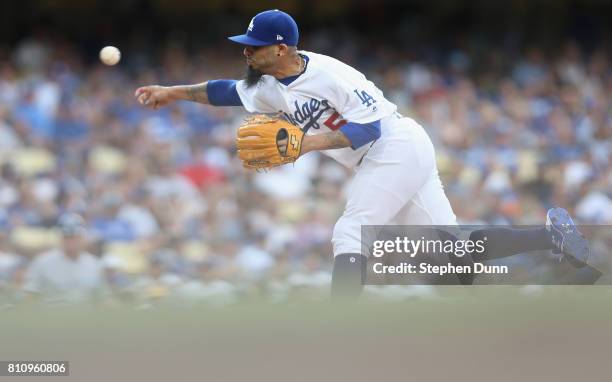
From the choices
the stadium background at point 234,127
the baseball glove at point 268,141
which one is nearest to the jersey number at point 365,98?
the baseball glove at point 268,141

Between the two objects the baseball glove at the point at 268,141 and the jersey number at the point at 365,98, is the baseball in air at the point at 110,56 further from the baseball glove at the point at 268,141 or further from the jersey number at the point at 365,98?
the jersey number at the point at 365,98

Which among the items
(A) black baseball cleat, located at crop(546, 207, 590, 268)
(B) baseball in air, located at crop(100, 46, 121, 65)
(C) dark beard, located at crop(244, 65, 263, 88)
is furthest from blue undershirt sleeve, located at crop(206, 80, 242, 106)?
(A) black baseball cleat, located at crop(546, 207, 590, 268)

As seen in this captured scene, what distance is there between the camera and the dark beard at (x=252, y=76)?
21.7 feet

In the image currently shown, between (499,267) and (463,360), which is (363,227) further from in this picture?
(463,360)

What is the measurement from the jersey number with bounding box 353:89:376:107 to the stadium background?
1.90 metres

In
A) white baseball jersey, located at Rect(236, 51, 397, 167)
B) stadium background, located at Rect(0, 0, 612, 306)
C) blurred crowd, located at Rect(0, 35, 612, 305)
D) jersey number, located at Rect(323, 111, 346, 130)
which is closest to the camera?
white baseball jersey, located at Rect(236, 51, 397, 167)

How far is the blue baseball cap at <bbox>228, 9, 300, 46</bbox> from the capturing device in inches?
247

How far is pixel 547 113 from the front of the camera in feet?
47.4

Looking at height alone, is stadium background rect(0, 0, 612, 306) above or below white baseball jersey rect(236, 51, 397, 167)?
above

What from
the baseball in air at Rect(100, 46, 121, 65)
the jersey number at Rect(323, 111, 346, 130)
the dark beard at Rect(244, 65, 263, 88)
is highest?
the baseball in air at Rect(100, 46, 121, 65)

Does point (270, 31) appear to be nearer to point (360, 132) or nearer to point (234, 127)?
point (360, 132)

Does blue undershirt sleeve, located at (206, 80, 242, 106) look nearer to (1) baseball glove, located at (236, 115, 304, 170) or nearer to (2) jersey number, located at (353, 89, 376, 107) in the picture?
(1) baseball glove, located at (236, 115, 304, 170)

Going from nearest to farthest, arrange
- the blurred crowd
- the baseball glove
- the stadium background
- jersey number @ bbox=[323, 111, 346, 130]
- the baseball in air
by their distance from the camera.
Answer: the baseball glove < jersey number @ bbox=[323, 111, 346, 130] < the baseball in air < the blurred crowd < the stadium background

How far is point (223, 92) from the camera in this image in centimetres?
688
